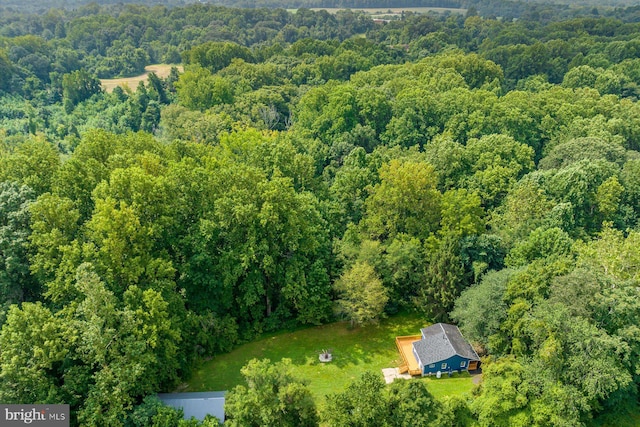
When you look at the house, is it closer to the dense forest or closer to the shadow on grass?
the dense forest

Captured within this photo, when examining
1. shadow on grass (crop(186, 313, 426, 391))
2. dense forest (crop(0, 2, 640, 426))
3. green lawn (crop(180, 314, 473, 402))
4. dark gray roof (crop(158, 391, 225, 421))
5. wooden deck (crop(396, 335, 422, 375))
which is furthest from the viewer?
wooden deck (crop(396, 335, 422, 375))

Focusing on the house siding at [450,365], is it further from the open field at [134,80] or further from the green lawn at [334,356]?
the open field at [134,80]

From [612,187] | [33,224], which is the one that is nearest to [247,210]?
[33,224]

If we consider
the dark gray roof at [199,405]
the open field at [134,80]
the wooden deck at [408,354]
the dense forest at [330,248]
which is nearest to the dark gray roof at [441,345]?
the wooden deck at [408,354]

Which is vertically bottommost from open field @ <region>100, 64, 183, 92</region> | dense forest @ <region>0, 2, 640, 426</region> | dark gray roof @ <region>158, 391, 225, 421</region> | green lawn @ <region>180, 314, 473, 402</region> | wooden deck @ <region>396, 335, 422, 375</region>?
green lawn @ <region>180, 314, 473, 402</region>

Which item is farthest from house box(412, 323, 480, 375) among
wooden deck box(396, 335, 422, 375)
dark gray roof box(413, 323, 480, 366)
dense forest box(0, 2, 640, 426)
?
dense forest box(0, 2, 640, 426)

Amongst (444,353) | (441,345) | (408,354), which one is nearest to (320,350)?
(408,354)

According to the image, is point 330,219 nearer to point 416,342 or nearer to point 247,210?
point 247,210

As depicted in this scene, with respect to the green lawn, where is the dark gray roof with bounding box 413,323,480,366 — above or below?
above
